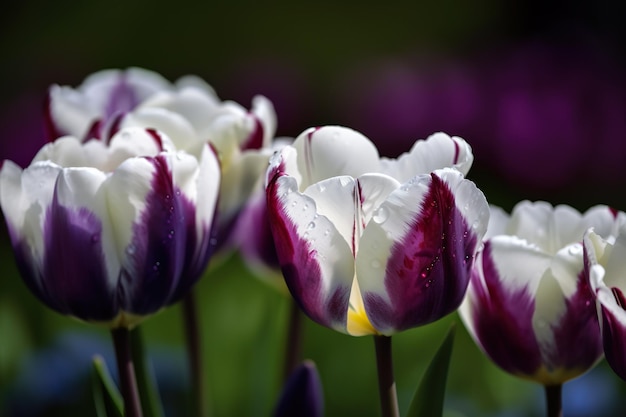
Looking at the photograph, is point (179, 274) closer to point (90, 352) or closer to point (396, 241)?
point (396, 241)

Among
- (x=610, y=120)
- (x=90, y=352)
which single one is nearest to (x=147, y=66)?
(x=610, y=120)

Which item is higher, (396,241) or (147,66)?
(396,241)

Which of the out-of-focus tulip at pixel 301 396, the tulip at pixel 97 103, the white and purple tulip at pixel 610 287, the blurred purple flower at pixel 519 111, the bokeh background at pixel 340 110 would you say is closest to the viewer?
the white and purple tulip at pixel 610 287

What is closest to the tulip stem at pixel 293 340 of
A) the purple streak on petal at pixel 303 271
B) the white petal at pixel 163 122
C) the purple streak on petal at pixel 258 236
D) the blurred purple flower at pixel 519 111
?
the purple streak on petal at pixel 258 236

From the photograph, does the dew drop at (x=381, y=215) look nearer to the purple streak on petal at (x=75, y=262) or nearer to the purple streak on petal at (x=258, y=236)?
the purple streak on petal at (x=75, y=262)

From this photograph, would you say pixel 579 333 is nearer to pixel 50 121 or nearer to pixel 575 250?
pixel 575 250

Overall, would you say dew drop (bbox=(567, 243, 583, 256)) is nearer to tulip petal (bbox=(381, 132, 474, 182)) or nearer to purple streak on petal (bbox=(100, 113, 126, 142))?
tulip petal (bbox=(381, 132, 474, 182))

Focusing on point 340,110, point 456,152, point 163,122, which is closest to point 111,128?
point 163,122
